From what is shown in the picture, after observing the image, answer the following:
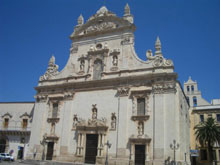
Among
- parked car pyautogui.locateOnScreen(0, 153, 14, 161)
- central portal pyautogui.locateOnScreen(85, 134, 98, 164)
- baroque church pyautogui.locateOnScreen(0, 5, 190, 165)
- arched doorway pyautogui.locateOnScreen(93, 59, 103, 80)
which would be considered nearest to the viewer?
baroque church pyautogui.locateOnScreen(0, 5, 190, 165)

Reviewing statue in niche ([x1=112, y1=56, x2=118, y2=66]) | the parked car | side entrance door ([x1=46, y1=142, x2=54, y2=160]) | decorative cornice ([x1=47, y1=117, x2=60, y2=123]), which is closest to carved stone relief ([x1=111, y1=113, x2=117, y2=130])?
statue in niche ([x1=112, y1=56, x2=118, y2=66])

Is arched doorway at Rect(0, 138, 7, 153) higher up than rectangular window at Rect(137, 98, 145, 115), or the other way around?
rectangular window at Rect(137, 98, 145, 115)

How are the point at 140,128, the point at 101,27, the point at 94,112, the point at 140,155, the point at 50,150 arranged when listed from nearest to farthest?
the point at 140,155, the point at 140,128, the point at 94,112, the point at 50,150, the point at 101,27

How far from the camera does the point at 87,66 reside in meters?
31.4

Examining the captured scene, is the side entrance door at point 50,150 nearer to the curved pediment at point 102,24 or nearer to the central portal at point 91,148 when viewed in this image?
the central portal at point 91,148

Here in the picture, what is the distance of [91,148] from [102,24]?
1699 centimetres

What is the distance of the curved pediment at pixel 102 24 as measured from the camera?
101 feet

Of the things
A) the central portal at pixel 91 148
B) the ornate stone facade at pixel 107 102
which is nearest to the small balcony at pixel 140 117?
the ornate stone facade at pixel 107 102

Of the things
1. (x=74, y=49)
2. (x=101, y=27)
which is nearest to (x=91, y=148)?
(x=74, y=49)

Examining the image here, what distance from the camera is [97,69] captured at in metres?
30.6

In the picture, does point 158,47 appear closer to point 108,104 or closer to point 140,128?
point 108,104

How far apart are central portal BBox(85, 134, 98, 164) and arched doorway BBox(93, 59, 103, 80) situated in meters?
7.60

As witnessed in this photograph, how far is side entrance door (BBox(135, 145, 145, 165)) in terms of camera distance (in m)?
24.4

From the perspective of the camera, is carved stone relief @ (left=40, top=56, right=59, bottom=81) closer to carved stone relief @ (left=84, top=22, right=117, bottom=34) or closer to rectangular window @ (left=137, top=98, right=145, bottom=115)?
carved stone relief @ (left=84, top=22, right=117, bottom=34)
